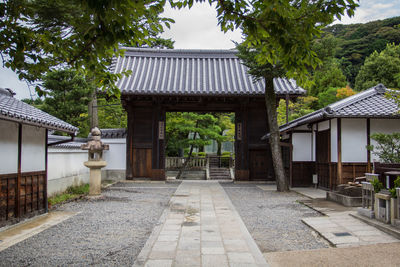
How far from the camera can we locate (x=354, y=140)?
1014 cm

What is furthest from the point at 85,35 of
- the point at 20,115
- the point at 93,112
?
the point at 93,112

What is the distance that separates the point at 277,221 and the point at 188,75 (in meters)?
11.0

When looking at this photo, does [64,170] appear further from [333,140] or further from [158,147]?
[333,140]

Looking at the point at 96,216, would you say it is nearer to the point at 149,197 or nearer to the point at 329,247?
the point at 149,197

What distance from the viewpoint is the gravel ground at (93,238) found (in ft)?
14.1

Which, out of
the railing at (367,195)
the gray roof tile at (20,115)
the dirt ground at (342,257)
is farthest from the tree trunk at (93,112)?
the dirt ground at (342,257)

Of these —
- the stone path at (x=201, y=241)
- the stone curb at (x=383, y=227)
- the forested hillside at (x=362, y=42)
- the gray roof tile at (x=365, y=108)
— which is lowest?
the stone path at (x=201, y=241)

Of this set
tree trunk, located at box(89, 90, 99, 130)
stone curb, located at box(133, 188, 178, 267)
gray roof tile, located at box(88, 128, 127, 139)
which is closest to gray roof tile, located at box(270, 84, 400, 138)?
stone curb, located at box(133, 188, 178, 267)

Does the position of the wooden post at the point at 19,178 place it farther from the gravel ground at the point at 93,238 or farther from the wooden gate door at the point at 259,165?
the wooden gate door at the point at 259,165

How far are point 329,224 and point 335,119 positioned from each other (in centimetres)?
517

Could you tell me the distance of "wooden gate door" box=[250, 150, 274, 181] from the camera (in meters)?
15.0

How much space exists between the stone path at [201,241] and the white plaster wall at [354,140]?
465 cm

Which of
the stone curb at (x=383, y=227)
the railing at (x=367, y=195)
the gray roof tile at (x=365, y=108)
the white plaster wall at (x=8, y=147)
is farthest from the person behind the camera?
the gray roof tile at (x=365, y=108)

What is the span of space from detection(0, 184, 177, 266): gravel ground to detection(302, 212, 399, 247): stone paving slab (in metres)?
3.13
